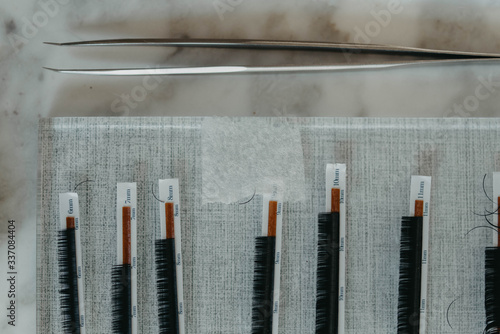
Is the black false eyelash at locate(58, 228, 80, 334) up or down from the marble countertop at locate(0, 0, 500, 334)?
down

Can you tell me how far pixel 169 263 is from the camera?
0.50 metres

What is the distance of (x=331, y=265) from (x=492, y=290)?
17 centimetres

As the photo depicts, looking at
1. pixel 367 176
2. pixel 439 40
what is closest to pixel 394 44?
pixel 439 40

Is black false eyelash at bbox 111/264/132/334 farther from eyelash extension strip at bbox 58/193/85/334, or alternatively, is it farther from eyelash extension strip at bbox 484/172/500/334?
eyelash extension strip at bbox 484/172/500/334

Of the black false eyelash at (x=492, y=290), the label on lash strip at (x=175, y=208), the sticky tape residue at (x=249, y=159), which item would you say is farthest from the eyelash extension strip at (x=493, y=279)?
the label on lash strip at (x=175, y=208)

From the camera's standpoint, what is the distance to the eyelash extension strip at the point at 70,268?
51 cm

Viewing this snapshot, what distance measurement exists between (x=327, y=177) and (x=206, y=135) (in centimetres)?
14

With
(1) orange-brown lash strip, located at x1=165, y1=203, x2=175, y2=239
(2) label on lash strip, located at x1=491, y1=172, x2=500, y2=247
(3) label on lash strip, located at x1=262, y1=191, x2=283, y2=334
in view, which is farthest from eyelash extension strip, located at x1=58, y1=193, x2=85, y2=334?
(2) label on lash strip, located at x1=491, y1=172, x2=500, y2=247

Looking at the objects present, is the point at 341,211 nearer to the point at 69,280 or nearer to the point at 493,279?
the point at 493,279

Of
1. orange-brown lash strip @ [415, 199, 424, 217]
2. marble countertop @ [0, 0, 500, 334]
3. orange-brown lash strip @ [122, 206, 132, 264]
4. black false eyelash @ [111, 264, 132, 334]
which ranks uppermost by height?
marble countertop @ [0, 0, 500, 334]

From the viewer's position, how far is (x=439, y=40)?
54 centimetres

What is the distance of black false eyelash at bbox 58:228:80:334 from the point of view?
506 millimetres

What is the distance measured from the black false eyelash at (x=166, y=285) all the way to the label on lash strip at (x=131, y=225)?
26mm

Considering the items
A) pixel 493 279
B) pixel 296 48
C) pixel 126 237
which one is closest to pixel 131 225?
pixel 126 237
